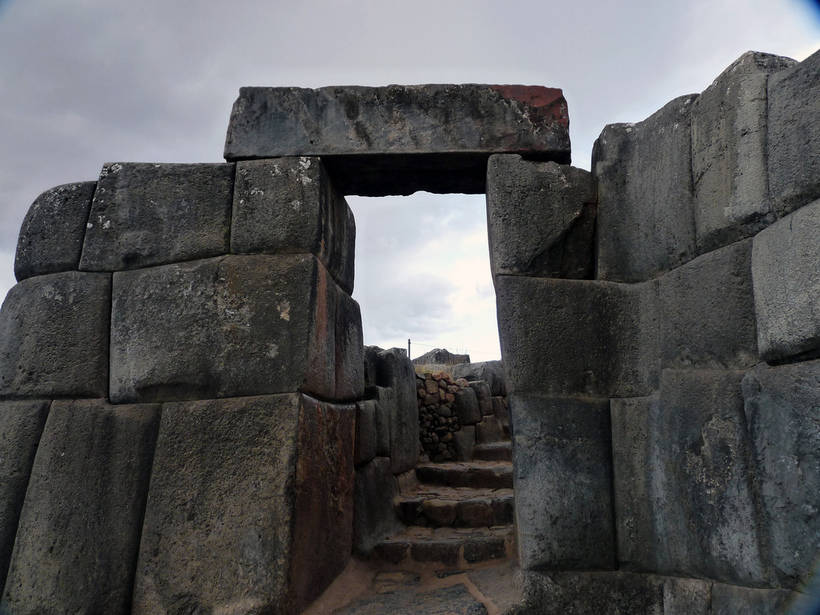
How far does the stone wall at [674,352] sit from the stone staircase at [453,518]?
1.00 meters

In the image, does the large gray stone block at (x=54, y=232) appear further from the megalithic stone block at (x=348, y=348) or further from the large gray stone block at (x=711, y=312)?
the large gray stone block at (x=711, y=312)

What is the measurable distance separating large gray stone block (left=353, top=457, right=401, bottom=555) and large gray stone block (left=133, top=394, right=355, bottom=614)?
77 cm

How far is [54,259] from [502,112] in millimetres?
2679

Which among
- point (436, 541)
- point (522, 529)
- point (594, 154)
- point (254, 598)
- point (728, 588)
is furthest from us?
point (436, 541)

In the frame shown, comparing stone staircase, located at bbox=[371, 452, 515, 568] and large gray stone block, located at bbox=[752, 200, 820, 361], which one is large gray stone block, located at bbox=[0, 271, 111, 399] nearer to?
stone staircase, located at bbox=[371, 452, 515, 568]

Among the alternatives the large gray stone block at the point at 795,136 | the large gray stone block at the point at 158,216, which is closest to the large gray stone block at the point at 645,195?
the large gray stone block at the point at 795,136

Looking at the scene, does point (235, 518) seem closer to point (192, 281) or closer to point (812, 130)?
point (192, 281)

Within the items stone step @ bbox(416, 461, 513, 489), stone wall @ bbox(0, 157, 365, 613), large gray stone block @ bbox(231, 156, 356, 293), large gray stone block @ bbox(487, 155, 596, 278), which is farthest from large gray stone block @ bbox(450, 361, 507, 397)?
large gray stone block @ bbox(231, 156, 356, 293)

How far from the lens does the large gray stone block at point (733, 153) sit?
240 centimetres

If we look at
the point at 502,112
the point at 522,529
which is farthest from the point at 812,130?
the point at 522,529

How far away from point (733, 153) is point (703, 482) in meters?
1.38

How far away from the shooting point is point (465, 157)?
3.52 metres

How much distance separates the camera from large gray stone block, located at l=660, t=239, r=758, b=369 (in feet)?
7.94

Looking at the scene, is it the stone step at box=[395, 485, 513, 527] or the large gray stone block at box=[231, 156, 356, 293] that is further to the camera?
the stone step at box=[395, 485, 513, 527]
